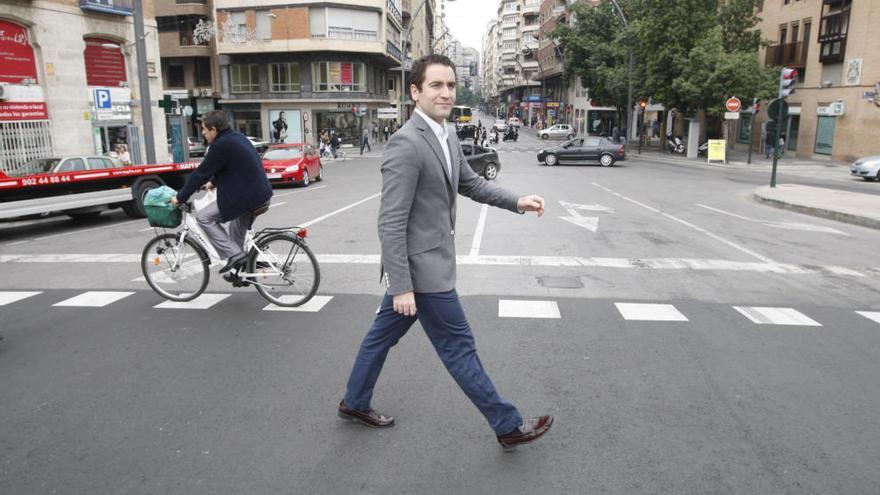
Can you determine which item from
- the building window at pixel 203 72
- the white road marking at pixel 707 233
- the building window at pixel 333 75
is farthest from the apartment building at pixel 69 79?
the building window at pixel 203 72

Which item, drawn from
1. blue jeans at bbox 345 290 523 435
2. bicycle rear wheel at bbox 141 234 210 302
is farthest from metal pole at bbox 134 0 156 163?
blue jeans at bbox 345 290 523 435

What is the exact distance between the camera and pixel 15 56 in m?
20.6

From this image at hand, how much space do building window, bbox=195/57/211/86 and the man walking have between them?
168ft

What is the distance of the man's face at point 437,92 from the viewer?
3.11 metres

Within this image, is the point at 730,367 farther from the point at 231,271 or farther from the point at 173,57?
the point at 173,57

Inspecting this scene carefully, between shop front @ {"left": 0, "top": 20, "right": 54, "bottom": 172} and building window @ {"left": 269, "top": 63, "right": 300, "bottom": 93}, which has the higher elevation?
building window @ {"left": 269, "top": 63, "right": 300, "bottom": 93}

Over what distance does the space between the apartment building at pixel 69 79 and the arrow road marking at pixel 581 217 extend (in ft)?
40.1

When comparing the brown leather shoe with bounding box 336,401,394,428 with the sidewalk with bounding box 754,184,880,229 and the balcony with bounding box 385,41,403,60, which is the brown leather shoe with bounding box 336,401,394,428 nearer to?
the sidewalk with bounding box 754,184,880,229

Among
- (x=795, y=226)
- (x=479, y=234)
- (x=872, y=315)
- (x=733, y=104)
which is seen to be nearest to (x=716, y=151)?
(x=733, y=104)

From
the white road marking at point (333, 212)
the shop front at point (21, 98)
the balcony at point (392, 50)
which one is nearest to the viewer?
the white road marking at point (333, 212)

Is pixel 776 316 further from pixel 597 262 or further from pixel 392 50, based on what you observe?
pixel 392 50

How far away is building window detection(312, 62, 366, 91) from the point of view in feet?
151

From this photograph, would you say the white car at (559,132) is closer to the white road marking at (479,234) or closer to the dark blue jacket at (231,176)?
the white road marking at (479,234)

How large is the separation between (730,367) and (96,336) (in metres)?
4.96
